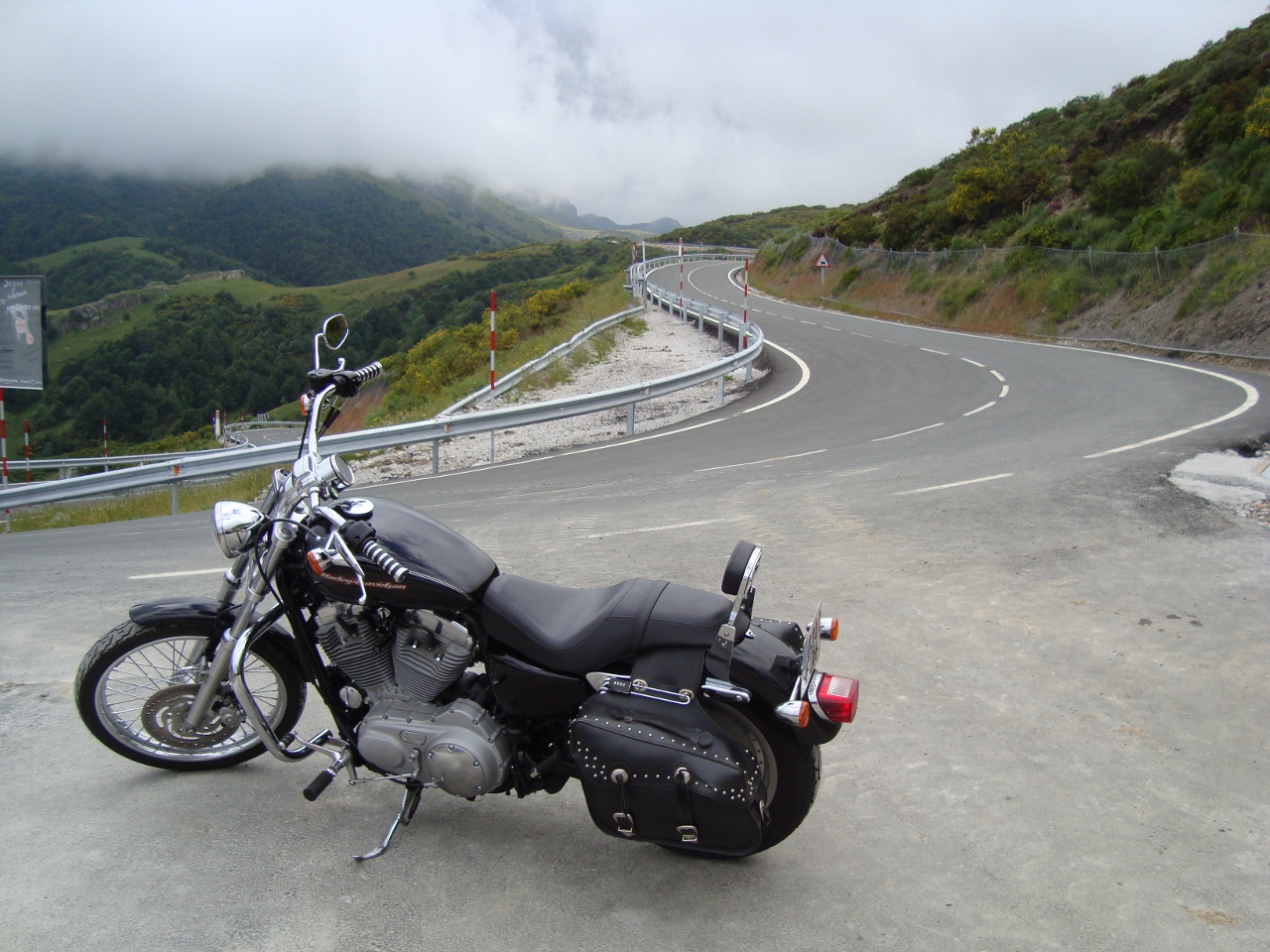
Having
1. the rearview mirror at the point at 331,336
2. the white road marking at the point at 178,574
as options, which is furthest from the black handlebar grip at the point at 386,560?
the white road marking at the point at 178,574

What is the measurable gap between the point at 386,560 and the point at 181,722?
59.2 inches

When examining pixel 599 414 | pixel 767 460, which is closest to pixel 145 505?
pixel 599 414

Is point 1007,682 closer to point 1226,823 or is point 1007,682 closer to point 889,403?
point 1226,823

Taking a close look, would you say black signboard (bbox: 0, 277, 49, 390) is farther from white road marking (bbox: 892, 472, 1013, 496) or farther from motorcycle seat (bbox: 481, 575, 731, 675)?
motorcycle seat (bbox: 481, 575, 731, 675)

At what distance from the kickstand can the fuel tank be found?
768 millimetres

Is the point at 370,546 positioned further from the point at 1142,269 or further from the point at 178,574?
the point at 1142,269

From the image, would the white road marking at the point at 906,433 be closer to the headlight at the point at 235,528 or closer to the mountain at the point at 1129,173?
the headlight at the point at 235,528

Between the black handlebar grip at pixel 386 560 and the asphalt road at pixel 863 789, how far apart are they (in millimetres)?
1111

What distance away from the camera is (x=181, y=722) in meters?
3.79

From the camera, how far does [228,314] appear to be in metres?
93.2

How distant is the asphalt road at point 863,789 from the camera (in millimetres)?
3004

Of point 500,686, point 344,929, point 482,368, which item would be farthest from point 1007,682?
point 482,368

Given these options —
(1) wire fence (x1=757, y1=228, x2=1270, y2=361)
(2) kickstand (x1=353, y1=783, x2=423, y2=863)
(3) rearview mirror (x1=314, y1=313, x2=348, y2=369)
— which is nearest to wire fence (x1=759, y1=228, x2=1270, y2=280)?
(1) wire fence (x1=757, y1=228, x2=1270, y2=361)

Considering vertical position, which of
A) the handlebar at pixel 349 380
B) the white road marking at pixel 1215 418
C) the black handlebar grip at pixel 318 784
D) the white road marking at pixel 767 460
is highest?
the handlebar at pixel 349 380
